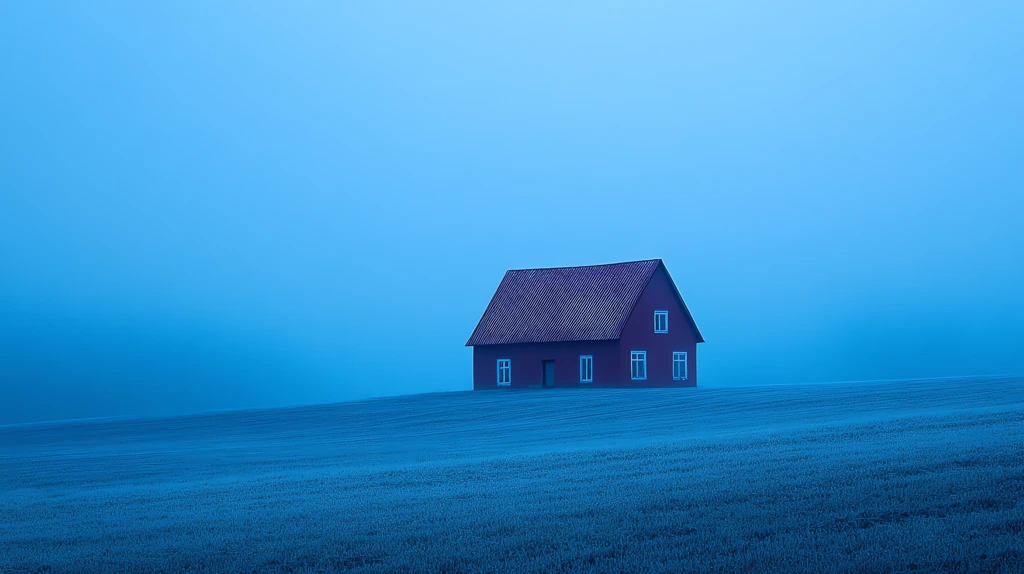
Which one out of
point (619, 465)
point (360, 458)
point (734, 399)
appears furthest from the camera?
point (734, 399)

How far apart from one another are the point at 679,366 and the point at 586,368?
6444 mm

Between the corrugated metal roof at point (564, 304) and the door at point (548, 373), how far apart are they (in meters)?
1.46

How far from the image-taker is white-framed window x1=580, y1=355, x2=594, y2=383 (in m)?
58.5

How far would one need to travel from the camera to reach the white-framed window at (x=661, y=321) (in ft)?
199

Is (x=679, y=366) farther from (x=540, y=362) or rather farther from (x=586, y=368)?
(x=540, y=362)

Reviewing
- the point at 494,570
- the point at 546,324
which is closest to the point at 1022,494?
the point at 494,570

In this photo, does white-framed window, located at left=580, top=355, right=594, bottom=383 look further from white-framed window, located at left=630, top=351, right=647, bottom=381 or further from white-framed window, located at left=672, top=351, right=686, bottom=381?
white-framed window, located at left=672, top=351, right=686, bottom=381

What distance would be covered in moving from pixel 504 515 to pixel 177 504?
22.2ft

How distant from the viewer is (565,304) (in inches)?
2425

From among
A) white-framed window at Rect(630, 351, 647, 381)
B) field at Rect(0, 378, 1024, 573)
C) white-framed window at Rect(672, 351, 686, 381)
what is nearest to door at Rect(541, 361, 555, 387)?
white-framed window at Rect(630, 351, 647, 381)

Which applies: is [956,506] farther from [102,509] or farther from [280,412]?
[280,412]

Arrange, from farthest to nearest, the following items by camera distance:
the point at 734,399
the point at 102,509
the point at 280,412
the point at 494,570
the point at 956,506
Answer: the point at 280,412 → the point at 734,399 → the point at 102,509 → the point at 956,506 → the point at 494,570

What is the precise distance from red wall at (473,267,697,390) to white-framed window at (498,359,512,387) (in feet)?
0.88

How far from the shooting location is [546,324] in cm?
6094
